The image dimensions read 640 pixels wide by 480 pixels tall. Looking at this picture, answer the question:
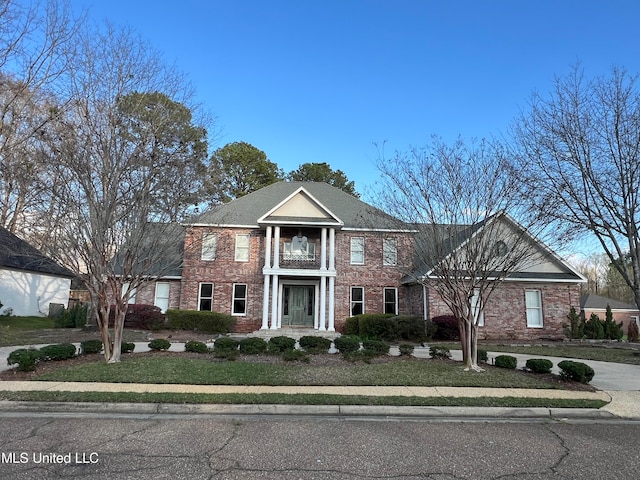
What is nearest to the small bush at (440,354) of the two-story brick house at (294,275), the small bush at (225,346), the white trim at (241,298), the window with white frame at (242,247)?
the small bush at (225,346)

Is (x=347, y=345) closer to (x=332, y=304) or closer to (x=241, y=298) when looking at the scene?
(x=332, y=304)

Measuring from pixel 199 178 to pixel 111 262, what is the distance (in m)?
3.06

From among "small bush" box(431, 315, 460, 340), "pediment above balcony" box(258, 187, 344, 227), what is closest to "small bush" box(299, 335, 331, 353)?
"small bush" box(431, 315, 460, 340)

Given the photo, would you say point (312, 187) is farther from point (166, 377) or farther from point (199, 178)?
point (166, 377)

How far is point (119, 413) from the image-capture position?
21.9 ft

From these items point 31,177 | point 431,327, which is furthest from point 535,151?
point 31,177

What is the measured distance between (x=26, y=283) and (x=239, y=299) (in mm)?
14095

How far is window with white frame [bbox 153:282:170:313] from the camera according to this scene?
2286cm

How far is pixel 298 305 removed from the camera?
2298cm

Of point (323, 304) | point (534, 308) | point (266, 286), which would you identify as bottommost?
point (534, 308)

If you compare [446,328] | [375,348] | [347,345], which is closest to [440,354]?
[375,348]

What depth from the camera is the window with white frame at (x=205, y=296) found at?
880 inches

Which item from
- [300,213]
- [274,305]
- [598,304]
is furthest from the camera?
[598,304]

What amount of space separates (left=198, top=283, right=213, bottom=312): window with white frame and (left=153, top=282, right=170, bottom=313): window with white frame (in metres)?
2.03
